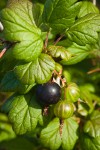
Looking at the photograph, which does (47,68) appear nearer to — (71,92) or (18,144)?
(71,92)

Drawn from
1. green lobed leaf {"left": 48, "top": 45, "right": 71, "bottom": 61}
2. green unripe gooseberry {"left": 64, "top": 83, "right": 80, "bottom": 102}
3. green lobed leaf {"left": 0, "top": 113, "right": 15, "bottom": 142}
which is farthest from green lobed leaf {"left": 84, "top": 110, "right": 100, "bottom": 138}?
green lobed leaf {"left": 0, "top": 113, "right": 15, "bottom": 142}

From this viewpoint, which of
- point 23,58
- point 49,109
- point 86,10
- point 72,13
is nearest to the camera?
point 23,58

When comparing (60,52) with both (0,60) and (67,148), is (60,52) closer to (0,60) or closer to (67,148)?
(0,60)

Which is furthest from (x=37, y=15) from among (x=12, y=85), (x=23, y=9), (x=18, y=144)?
(x=18, y=144)

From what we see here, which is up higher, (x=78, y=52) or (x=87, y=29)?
(x=87, y=29)

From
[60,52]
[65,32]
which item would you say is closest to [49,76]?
[60,52]

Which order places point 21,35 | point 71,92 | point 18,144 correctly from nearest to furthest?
point 21,35, point 71,92, point 18,144

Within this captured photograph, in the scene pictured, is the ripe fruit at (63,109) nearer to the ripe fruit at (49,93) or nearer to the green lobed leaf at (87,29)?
the ripe fruit at (49,93)
